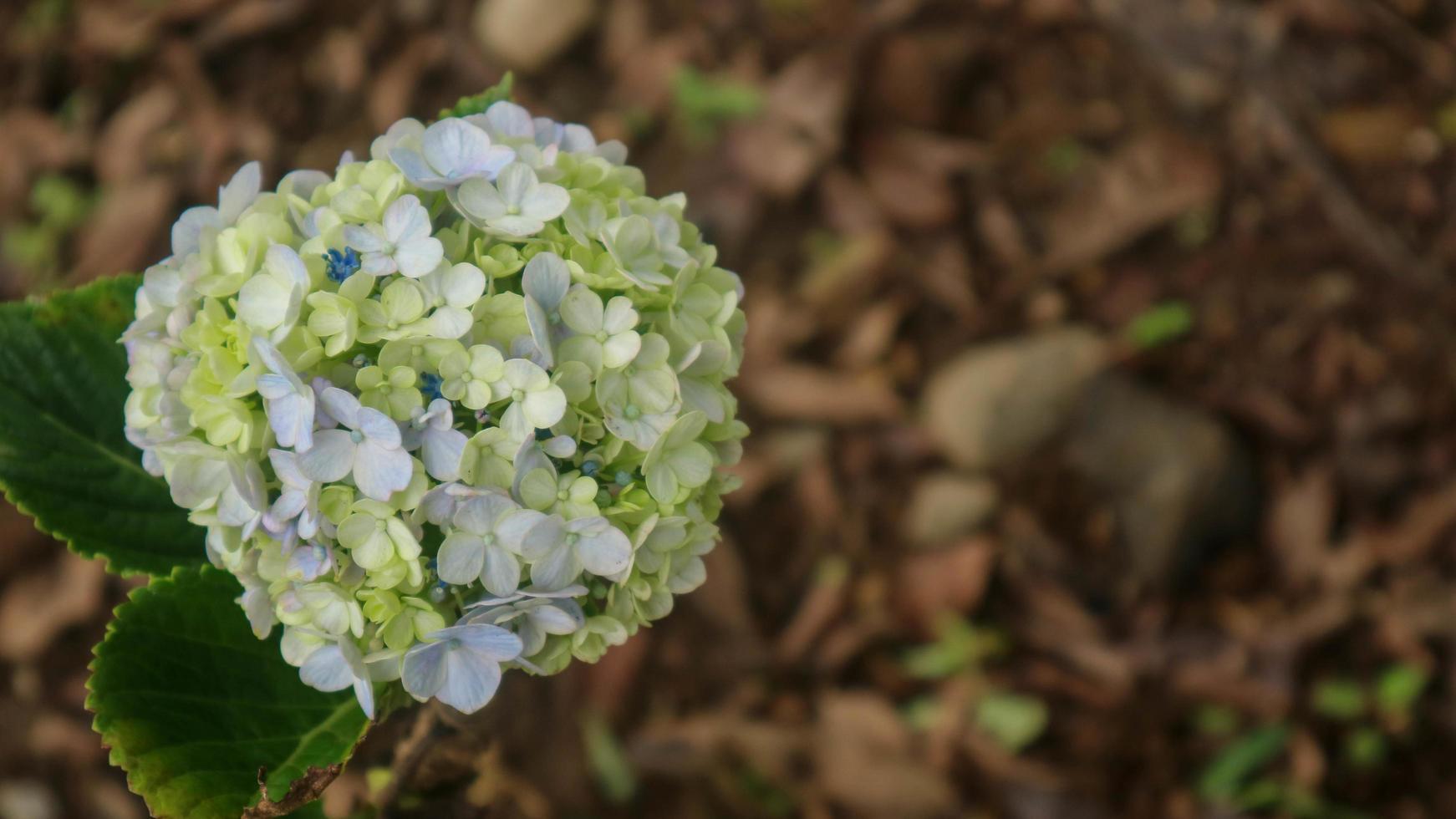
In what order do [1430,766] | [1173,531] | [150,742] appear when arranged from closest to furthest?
[150,742], [1430,766], [1173,531]

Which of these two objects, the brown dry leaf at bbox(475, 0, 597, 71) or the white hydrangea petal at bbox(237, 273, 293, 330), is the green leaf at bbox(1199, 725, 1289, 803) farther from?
the brown dry leaf at bbox(475, 0, 597, 71)

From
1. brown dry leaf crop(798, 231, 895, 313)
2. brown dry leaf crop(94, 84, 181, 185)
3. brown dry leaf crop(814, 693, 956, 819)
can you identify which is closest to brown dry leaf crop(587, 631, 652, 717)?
brown dry leaf crop(814, 693, 956, 819)

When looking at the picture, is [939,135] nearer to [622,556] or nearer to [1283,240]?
[1283,240]

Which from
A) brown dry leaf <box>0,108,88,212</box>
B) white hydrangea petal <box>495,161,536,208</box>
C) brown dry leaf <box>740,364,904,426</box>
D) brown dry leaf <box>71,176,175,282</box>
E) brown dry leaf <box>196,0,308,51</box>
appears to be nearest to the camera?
white hydrangea petal <box>495,161,536,208</box>

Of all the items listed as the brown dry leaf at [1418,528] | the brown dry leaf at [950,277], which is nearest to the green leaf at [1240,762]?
the brown dry leaf at [1418,528]

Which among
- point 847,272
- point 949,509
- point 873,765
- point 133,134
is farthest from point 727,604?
point 133,134

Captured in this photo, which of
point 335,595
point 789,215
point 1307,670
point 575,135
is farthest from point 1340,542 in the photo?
point 335,595

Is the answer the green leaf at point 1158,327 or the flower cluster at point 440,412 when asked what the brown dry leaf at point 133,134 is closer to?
the flower cluster at point 440,412
